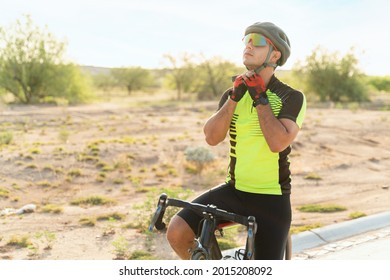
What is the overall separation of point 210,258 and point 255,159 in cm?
60

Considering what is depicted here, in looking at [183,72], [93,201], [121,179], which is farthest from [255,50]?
[183,72]

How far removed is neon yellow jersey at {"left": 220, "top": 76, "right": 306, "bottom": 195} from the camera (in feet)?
9.50

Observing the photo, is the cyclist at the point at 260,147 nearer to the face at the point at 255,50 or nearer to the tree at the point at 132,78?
the face at the point at 255,50

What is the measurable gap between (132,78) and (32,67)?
103 ft

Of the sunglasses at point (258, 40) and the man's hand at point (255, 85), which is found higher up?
the sunglasses at point (258, 40)

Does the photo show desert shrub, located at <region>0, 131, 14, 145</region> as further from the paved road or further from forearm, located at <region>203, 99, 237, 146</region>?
forearm, located at <region>203, 99, 237, 146</region>

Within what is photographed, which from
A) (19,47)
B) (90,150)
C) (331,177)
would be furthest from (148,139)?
(19,47)

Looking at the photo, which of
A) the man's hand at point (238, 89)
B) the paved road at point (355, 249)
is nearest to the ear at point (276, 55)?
the man's hand at point (238, 89)

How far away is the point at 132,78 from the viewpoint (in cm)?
6253

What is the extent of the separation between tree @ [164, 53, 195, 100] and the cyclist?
4272cm

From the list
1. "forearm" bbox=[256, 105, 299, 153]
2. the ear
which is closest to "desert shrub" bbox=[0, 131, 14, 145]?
the ear

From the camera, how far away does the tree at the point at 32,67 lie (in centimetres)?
3003

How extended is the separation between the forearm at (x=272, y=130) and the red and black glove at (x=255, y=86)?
63 millimetres

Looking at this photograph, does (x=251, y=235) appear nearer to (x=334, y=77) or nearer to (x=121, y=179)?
(x=121, y=179)
